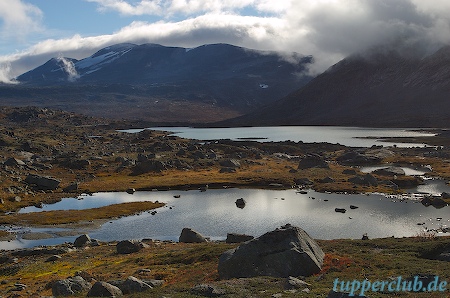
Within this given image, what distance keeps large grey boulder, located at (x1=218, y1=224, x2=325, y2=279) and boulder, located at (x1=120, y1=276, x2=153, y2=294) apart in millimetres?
6447

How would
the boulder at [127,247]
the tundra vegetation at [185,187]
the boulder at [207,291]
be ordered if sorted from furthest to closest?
the boulder at [127,247]
the tundra vegetation at [185,187]
the boulder at [207,291]

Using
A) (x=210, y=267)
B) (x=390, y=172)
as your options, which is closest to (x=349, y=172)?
(x=390, y=172)

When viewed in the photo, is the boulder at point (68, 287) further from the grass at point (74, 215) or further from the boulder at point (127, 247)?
the grass at point (74, 215)

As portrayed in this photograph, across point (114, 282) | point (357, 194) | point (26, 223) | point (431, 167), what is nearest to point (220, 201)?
point (357, 194)

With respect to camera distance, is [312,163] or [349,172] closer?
[349,172]

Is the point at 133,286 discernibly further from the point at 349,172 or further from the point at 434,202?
the point at 349,172

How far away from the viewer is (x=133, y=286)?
35.4m

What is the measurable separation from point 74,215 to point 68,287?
170 feet

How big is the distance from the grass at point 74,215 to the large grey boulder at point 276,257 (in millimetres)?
54207

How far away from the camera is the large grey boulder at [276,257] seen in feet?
116

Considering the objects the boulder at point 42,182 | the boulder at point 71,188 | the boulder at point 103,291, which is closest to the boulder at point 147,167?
the boulder at point 71,188

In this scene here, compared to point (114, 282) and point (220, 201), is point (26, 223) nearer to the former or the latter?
point (220, 201)

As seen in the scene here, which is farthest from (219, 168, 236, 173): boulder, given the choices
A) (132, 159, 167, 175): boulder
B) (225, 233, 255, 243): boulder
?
(225, 233, 255, 243): boulder

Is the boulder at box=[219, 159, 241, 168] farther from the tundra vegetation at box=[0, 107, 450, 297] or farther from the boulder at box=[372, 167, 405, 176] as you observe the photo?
the boulder at box=[372, 167, 405, 176]
